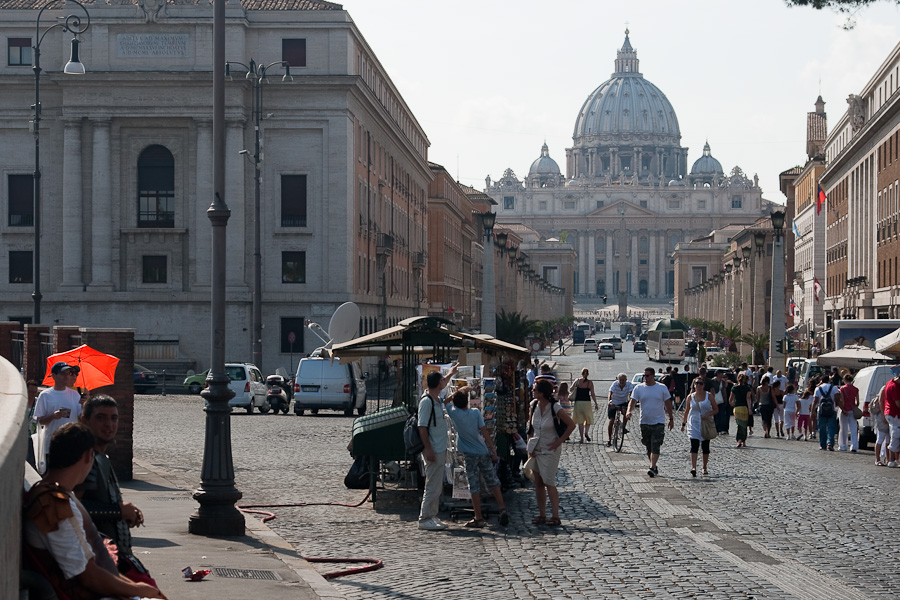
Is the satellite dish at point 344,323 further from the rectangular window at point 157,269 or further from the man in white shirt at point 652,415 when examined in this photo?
the rectangular window at point 157,269

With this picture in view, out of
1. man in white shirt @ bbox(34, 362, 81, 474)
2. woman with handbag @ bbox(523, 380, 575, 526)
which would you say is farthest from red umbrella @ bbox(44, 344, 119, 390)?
woman with handbag @ bbox(523, 380, 575, 526)

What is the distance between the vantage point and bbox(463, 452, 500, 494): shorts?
13789 mm

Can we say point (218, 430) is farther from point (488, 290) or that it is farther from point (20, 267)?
point (20, 267)

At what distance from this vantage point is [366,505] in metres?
15.5

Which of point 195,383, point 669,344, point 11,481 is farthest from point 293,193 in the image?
point 11,481

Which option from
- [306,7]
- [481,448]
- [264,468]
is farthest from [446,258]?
[481,448]

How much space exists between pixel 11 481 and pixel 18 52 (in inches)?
2011

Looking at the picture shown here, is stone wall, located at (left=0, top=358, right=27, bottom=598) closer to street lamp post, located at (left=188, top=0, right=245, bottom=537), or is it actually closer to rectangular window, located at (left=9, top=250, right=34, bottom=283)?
street lamp post, located at (left=188, top=0, right=245, bottom=537)

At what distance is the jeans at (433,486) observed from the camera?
1345cm

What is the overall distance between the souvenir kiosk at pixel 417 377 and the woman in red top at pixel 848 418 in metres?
7.69

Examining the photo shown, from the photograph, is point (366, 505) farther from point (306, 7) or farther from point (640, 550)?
point (306, 7)

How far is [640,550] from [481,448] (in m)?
2.54

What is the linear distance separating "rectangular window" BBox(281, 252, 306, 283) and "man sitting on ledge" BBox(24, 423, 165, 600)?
1821 inches

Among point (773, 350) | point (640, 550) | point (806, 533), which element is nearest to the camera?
point (640, 550)
